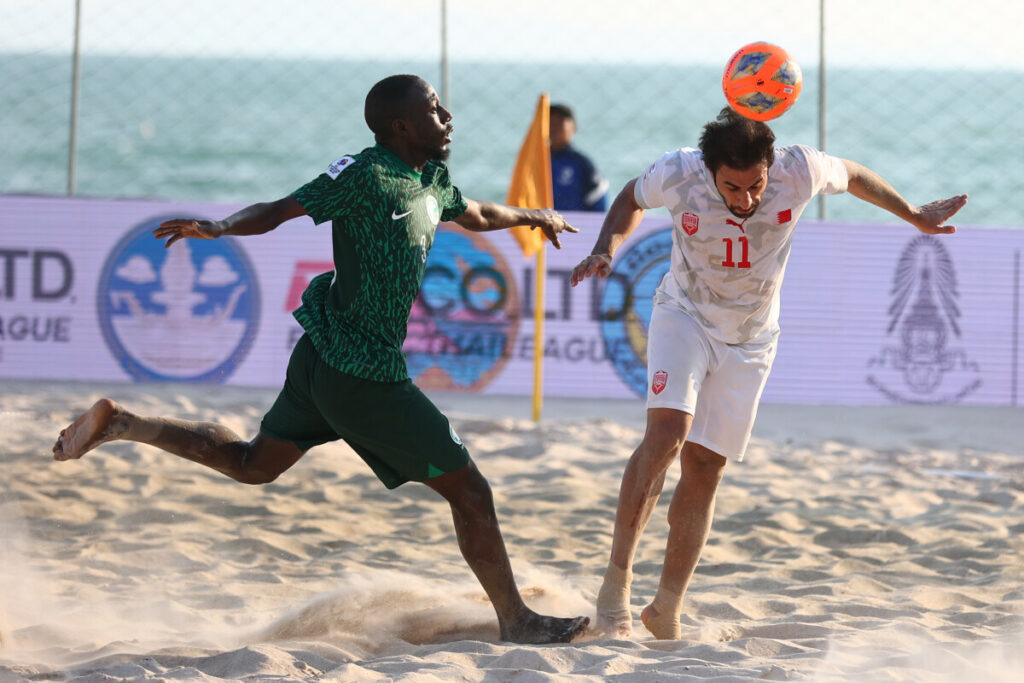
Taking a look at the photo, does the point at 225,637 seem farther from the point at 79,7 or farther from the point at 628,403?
the point at 79,7

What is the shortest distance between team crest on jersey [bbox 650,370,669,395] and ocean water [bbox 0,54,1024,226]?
723 inches

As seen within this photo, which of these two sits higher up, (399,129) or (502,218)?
(399,129)

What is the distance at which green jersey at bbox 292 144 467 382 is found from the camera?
3.26 m

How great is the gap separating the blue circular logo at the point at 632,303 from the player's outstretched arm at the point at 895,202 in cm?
508

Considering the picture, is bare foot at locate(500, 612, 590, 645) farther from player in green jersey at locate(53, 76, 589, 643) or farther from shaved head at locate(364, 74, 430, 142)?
shaved head at locate(364, 74, 430, 142)

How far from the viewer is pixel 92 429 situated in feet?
11.1

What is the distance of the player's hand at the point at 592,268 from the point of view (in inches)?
138

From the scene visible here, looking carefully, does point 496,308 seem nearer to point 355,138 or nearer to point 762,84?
point 762,84

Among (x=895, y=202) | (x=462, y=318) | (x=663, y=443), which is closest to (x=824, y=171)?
(x=895, y=202)

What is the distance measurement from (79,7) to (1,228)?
1.86 meters

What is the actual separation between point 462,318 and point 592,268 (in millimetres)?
5479

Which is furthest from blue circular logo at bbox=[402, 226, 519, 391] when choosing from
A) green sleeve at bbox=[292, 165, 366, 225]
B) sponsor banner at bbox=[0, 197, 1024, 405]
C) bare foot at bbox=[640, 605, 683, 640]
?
green sleeve at bbox=[292, 165, 366, 225]

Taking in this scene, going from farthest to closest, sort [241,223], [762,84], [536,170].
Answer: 1. [536,170]
2. [762,84]
3. [241,223]

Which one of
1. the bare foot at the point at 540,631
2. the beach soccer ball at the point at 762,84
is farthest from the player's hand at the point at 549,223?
the bare foot at the point at 540,631
